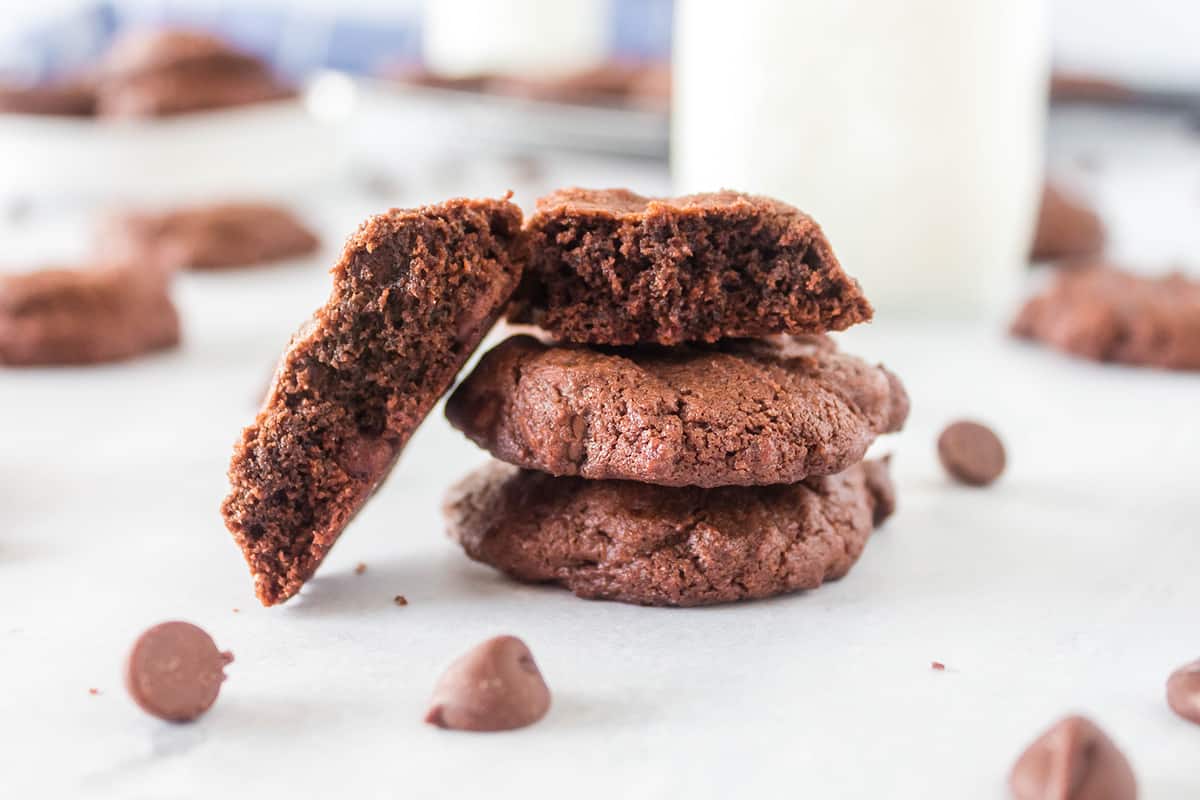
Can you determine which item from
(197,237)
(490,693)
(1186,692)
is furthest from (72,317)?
(1186,692)

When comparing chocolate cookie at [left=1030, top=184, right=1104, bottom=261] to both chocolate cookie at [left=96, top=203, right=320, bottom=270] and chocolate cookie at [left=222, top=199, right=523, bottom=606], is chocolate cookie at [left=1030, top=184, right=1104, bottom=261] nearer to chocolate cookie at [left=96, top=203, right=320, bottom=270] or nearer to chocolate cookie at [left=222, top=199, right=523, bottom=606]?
chocolate cookie at [left=96, top=203, right=320, bottom=270]

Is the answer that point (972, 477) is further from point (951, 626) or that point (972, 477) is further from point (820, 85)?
point (820, 85)

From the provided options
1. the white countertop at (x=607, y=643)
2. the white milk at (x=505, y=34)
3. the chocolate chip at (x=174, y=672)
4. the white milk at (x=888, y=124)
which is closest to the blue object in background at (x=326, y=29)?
the white milk at (x=505, y=34)

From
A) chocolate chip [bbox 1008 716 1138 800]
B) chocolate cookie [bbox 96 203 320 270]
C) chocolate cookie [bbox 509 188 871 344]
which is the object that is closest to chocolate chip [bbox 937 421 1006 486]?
chocolate cookie [bbox 509 188 871 344]

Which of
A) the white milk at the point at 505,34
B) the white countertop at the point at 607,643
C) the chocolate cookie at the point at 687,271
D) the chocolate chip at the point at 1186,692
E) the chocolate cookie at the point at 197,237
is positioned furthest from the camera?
the white milk at the point at 505,34

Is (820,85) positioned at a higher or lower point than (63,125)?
higher

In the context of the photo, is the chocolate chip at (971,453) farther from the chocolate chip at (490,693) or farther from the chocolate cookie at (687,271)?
the chocolate chip at (490,693)

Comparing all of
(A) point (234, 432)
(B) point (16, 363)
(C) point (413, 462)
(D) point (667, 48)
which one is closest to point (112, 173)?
(B) point (16, 363)
